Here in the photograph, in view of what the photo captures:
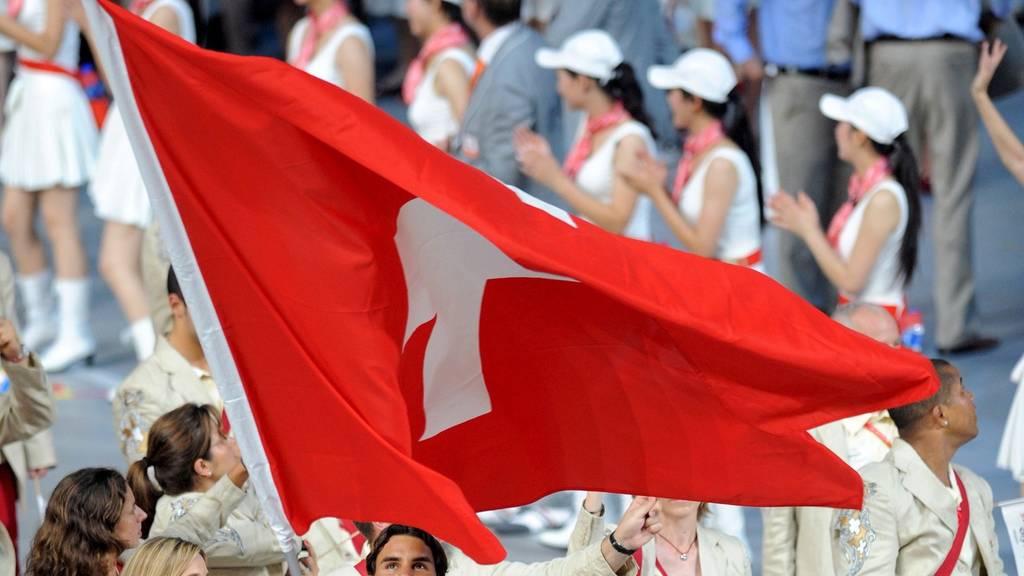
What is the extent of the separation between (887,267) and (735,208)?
2.28ft

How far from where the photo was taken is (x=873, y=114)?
8.34 meters

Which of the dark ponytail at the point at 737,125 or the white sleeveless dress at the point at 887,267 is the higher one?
the dark ponytail at the point at 737,125

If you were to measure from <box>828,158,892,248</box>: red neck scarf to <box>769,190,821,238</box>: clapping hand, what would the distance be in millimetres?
122

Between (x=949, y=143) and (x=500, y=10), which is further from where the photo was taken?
(x=949, y=143)

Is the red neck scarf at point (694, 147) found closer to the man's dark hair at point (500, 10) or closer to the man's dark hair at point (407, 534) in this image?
the man's dark hair at point (500, 10)

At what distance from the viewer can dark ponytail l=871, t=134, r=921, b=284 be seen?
8.30 meters

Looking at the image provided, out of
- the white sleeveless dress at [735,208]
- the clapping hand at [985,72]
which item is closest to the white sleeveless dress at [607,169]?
the white sleeveless dress at [735,208]

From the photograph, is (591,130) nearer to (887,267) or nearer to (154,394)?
(887,267)

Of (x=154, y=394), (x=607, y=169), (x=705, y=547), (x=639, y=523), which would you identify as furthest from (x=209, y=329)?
(x=607, y=169)

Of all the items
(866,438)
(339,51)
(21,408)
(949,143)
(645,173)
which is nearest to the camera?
(21,408)

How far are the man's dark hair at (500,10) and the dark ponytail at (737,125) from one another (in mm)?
1095

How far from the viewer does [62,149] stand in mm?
10438

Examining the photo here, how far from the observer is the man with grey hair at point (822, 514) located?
6227 mm

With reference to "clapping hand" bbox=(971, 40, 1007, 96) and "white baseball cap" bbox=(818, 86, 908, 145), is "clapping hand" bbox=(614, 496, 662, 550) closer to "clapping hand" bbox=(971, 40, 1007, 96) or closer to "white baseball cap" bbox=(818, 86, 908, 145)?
"white baseball cap" bbox=(818, 86, 908, 145)
